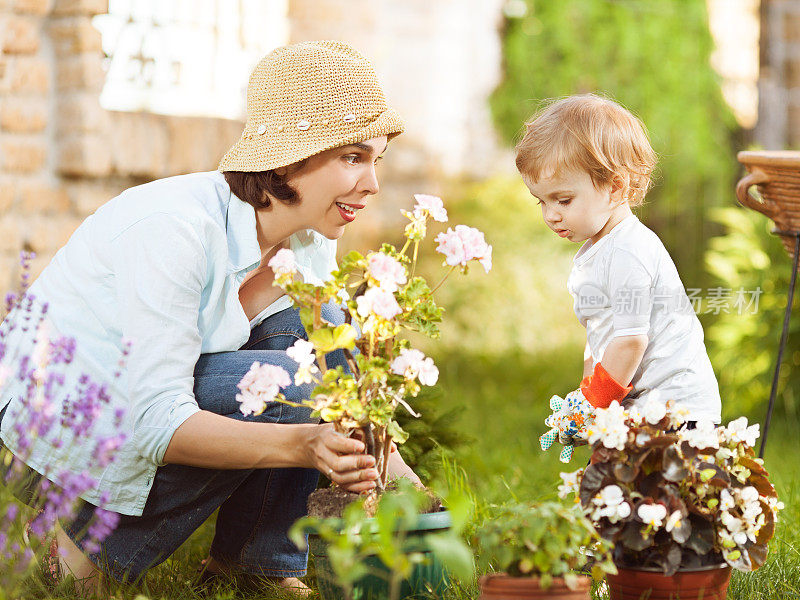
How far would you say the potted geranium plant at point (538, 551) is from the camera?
1.73 meters

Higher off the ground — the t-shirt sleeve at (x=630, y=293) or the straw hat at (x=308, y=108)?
the straw hat at (x=308, y=108)

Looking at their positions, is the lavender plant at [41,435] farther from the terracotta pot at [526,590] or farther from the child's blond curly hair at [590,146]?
the child's blond curly hair at [590,146]

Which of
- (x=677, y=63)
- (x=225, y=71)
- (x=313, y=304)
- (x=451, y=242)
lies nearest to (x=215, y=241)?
(x=313, y=304)

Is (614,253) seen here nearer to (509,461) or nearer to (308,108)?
(308,108)

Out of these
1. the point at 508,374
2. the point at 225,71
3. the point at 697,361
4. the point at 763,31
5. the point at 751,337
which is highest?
the point at 763,31

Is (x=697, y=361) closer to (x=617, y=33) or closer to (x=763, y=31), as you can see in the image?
(x=763, y=31)

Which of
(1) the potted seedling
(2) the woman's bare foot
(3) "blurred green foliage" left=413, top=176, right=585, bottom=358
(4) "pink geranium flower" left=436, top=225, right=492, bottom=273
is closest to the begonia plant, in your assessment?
(1) the potted seedling

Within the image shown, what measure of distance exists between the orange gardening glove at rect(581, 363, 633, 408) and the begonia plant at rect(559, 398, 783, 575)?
270mm

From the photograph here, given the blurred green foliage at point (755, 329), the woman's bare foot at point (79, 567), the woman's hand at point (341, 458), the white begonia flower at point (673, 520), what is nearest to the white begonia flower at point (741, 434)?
the white begonia flower at point (673, 520)

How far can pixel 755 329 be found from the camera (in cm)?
467

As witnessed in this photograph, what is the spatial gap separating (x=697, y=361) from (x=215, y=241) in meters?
1.21

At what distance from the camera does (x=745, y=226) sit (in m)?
4.79

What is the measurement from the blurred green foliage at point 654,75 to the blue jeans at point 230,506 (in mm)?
5638

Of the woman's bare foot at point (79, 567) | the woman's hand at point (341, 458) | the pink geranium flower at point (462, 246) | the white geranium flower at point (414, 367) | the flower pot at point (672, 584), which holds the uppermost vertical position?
the pink geranium flower at point (462, 246)
